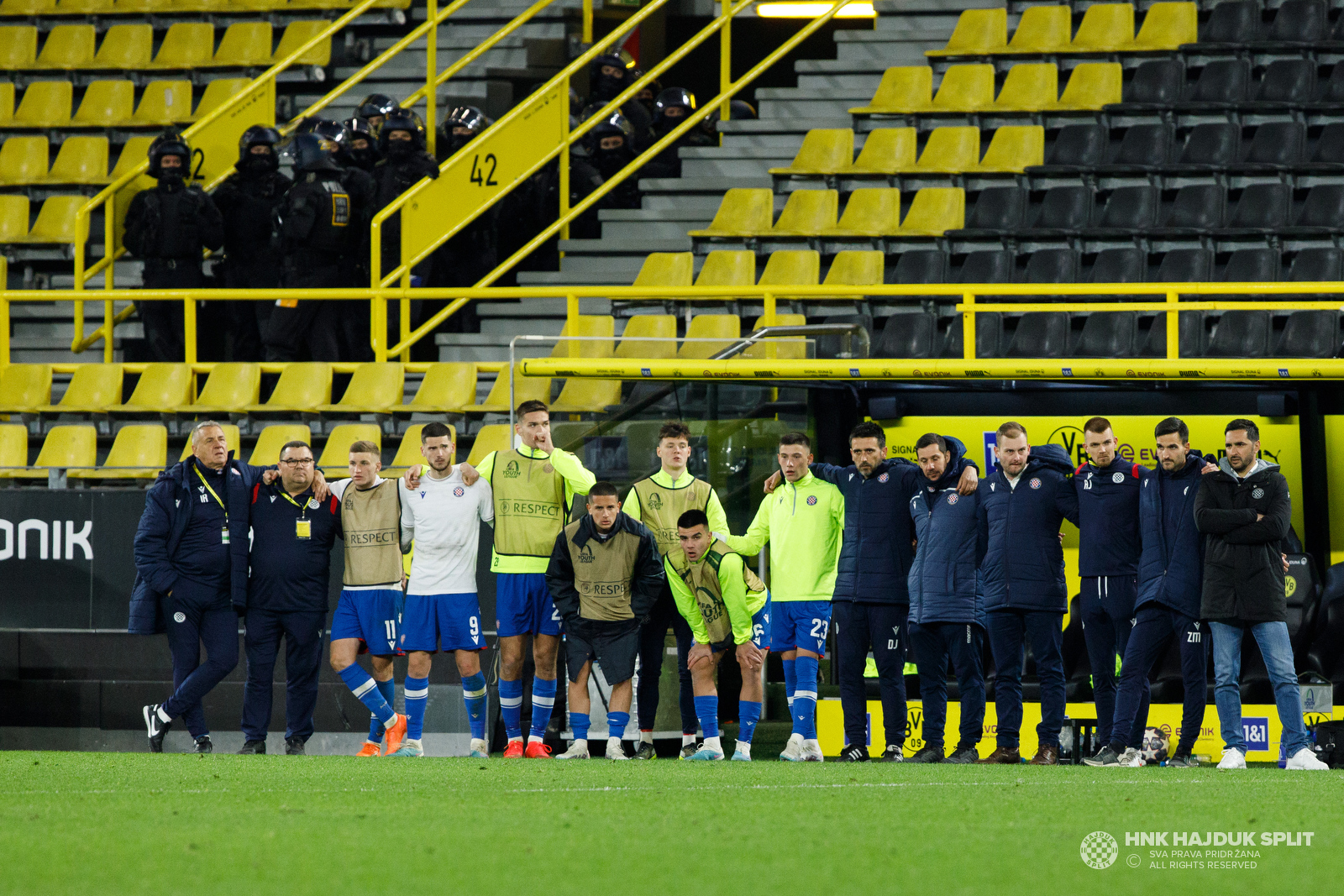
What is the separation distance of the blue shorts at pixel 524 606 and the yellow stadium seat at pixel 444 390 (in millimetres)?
3855

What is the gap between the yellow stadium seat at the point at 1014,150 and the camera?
15.9 meters

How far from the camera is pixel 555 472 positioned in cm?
1070

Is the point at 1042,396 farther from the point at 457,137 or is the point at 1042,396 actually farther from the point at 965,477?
Result: the point at 457,137

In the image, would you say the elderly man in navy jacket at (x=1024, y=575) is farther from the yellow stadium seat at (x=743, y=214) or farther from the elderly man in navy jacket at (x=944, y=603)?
the yellow stadium seat at (x=743, y=214)

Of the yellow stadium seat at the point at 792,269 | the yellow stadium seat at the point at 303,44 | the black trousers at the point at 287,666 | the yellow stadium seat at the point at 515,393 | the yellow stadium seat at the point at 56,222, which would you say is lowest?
the black trousers at the point at 287,666

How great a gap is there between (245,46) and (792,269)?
25.4 ft

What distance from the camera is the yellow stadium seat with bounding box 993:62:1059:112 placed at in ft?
54.1

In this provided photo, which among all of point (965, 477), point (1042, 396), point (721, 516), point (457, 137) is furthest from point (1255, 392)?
point (457, 137)

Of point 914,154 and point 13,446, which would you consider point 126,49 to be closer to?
point 13,446

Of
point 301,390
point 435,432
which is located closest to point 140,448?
point 301,390

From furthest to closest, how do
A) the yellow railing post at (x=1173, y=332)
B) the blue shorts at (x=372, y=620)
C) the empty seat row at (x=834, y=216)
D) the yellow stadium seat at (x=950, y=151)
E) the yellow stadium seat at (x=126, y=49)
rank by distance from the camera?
the yellow stadium seat at (x=126, y=49) < the yellow stadium seat at (x=950, y=151) < the empty seat row at (x=834, y=216) < the yellow railing post at (x=1173, y=332) < the blue shorts at (x=372, y=620)

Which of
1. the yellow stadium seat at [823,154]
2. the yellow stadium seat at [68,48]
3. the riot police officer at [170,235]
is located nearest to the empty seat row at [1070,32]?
the yellow stadium seat at [823,154]

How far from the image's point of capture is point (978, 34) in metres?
17.5

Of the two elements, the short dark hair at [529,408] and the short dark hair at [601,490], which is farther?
the short dark hair at [529,408]
